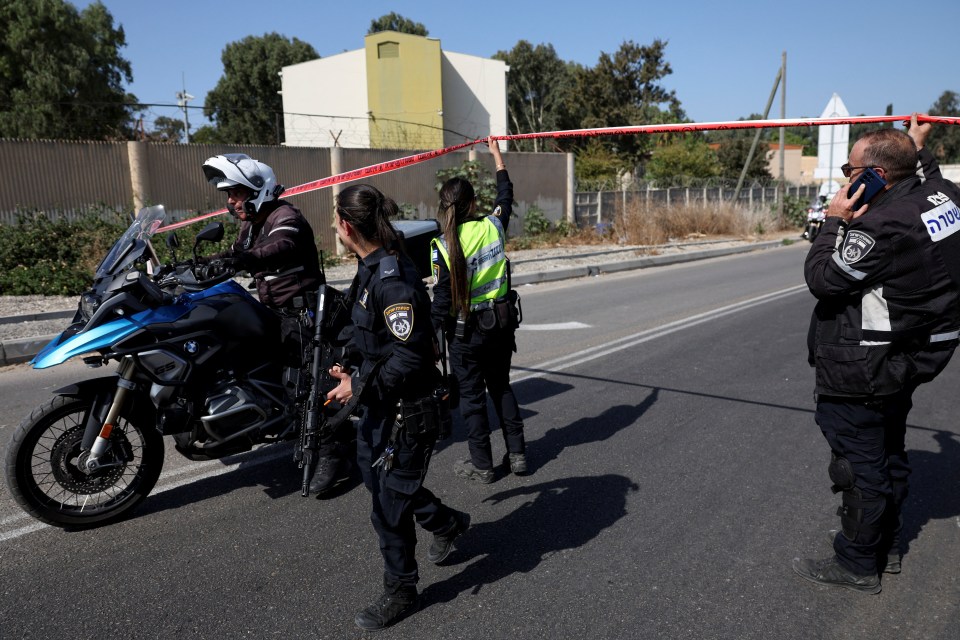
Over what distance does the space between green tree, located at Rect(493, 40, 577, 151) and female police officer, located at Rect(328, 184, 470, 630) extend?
5473 centimetres

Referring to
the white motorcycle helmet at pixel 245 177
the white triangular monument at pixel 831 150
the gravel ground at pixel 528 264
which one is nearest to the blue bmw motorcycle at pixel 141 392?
the white motorcycle helmet at pixel 245 177

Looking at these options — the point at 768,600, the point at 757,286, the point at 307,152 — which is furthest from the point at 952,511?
the point at 307,152

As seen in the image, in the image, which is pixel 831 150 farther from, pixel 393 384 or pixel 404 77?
pixel 393 384

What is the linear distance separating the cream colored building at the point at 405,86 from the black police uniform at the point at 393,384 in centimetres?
3251

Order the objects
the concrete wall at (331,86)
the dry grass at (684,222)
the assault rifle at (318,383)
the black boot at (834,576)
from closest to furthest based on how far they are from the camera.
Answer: the black boot at (834,576) < the assault rifle at (318,383) < the dry grass at (684,222) < the concrete wall at (331,86)

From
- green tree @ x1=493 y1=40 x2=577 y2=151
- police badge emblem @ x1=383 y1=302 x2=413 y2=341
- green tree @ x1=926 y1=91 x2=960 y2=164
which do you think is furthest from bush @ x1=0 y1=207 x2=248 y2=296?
green tree @ x1=926 y1=91 x2=960 y2=164

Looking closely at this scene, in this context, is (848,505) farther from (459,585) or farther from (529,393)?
(529,393)

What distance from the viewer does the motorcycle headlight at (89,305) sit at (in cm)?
368

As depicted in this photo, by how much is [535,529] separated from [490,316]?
46.9 inches

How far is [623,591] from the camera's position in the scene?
3191 millimetres

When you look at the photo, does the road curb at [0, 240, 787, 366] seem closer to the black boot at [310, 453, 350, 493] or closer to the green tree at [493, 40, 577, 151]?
the black boot at [310, 453, 350, 493]

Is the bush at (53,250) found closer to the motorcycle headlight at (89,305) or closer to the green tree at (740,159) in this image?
the motorcycle headlight at (89,305)

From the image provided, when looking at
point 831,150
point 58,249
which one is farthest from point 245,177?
point 831,150

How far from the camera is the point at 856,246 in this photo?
2814 millimetres
